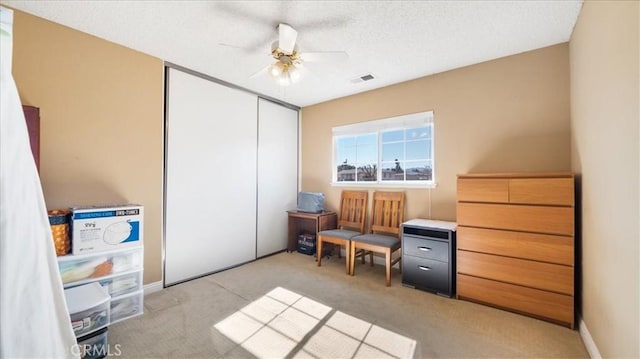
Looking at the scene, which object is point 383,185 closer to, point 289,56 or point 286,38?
point 289,56

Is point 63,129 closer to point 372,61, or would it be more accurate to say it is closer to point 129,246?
point 129,246

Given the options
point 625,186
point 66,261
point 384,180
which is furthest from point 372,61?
point 66,261

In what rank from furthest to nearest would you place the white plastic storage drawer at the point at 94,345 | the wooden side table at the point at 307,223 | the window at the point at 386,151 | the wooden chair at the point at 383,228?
the wooden side table at the point at 307,223 < the window at the point at 386,151 < the wooden chair at the point at 383,228 < the white plastic storage drawer at the point at 94,345

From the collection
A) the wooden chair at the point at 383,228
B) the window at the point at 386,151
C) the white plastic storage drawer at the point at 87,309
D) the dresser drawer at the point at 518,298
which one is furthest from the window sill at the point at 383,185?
the white plastic storage drawer at the point at 87,309

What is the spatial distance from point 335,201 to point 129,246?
2710mm

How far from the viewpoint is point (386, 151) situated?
12.2 ft

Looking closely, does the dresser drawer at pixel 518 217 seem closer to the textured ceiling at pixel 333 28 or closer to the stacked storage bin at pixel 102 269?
the textured ceiling at pixel 333 28

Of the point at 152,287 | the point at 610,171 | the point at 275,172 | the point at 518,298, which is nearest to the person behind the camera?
the point at 610,171

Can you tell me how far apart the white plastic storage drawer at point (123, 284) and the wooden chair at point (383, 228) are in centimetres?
220

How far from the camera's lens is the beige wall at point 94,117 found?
2123 mm

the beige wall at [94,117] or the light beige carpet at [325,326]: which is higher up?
the beige wall at [94,117]

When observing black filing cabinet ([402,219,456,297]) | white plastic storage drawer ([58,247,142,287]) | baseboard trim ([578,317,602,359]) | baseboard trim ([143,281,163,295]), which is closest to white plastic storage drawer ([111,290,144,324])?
white plastic storage drawer ([58,247,142,287])

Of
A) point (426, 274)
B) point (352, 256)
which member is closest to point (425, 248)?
point (426, 274)

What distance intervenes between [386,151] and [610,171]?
7.87 feet
